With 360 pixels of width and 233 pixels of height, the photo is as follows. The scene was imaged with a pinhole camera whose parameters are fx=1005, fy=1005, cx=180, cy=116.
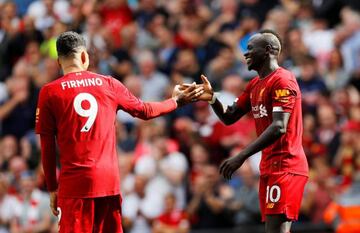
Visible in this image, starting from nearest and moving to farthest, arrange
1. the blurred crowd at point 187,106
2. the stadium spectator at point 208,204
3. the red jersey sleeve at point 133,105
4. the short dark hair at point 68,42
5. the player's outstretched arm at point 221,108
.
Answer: the short dark hair at point 68,42
the red jersey sleeve at point 133,105
the player's outstretched arm at point 221,108
the blurred crowd at point 187,106
the stadium spectator at point 208,204

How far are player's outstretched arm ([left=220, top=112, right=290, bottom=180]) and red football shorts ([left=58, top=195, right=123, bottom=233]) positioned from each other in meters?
0.97

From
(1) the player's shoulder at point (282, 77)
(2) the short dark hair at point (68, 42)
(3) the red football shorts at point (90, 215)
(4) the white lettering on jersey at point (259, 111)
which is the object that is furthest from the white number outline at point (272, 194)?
(2) the short dark hair at point (68, 42)

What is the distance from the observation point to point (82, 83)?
28.2ft

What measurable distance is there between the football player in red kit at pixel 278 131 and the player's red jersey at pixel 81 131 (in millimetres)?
1343

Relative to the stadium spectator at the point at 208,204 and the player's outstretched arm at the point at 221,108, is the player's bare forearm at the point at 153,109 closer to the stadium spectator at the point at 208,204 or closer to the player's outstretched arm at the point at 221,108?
the player's outstretched arm at the point at 221,108

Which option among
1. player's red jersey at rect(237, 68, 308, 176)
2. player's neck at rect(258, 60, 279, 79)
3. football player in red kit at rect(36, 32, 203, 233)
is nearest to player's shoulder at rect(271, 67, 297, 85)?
player's red jersey at rect(237, 68, 308, 176)

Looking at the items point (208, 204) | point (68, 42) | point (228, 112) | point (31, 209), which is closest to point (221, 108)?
point (228, 112)

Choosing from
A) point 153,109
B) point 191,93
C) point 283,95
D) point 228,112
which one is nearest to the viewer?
point 283,95

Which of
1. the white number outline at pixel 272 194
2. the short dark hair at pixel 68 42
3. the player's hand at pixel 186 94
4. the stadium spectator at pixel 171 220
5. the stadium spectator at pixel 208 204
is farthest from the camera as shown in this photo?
the stadium spectator at pixel 208 204

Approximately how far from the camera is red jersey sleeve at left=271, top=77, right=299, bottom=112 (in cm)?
873

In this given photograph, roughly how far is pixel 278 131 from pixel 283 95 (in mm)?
343

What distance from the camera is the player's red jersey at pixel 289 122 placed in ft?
28.8

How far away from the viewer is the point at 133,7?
19297 millimetres

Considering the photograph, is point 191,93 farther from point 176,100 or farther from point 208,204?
point 208,204
